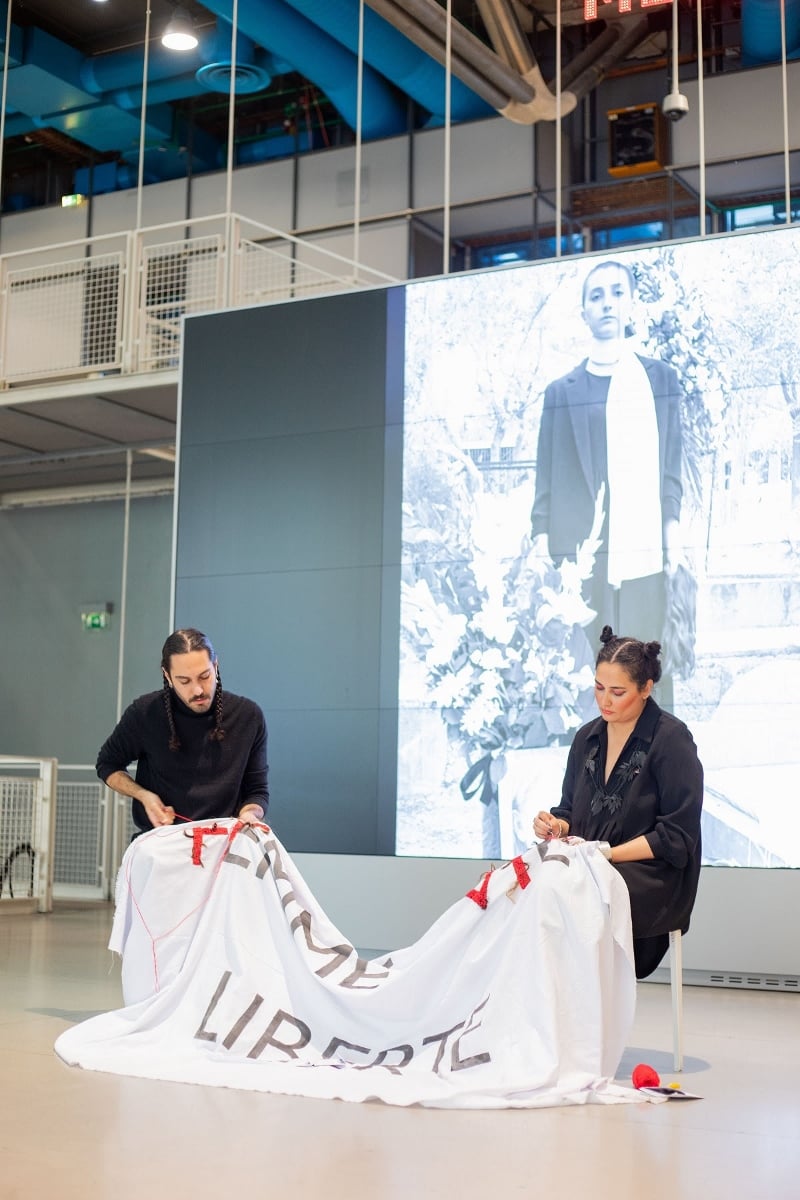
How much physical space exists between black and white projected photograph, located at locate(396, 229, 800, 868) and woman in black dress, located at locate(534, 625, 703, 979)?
1828mm

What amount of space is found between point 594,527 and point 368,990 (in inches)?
116

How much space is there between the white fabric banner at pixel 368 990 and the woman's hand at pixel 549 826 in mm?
139

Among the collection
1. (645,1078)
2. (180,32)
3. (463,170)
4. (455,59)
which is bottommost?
(645,1078)

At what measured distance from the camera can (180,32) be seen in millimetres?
9430

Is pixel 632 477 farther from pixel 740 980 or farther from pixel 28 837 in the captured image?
pixel 28 837

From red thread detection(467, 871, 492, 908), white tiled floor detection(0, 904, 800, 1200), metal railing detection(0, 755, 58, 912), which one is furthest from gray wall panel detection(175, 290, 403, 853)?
red thread detection(467, 871, 492, 908)

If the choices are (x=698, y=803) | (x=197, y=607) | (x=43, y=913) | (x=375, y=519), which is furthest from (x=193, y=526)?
(x=698, y=803)

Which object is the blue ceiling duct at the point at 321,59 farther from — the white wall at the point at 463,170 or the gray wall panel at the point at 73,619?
the gray wall panel at the point at 73,619

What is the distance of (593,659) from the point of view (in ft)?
19.3

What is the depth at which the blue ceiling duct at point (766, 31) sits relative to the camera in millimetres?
8656

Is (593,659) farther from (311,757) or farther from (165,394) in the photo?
(165,394)

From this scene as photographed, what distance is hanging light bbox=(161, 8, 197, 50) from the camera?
9422 millimetres

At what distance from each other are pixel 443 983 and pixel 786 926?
2.50 metres

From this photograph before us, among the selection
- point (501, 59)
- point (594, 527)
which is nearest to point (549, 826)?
point (594, 527)
